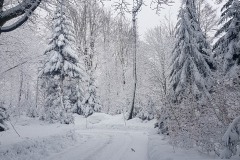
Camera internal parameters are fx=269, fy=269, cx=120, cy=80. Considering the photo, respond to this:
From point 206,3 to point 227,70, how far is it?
615 inches

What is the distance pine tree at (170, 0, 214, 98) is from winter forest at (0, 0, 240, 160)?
7 cm

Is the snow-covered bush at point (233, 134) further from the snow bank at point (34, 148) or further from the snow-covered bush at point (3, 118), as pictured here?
the snow-covered bush at point (3, 118)

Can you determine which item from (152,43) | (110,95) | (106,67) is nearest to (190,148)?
(152,43)

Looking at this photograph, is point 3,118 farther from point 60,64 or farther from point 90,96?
point 90,96

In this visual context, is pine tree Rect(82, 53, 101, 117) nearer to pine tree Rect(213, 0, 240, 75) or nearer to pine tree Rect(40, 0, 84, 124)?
pine tree Rect(40, 0, 84, 124)

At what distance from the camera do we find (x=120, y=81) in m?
40.8

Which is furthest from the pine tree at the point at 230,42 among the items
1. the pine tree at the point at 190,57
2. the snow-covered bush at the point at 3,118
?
the snow-covered bush at the point at 3,118

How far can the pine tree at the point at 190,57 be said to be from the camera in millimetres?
17781

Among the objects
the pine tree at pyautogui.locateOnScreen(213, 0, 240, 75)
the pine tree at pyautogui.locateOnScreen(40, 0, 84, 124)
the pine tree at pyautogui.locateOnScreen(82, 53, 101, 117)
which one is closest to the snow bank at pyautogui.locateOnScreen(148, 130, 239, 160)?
the pine tree at pyautogui.locateOnScreen(213, 0, 240, 75)

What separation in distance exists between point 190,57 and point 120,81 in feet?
76.2

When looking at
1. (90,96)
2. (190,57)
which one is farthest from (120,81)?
(190,57)

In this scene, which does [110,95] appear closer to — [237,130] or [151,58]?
[151,58]

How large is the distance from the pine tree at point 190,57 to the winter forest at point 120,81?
0.23ft

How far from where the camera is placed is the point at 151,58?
35625 mm
